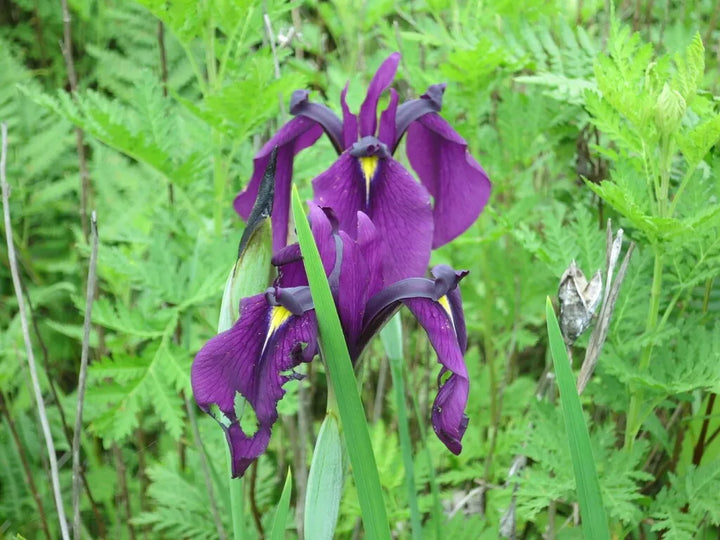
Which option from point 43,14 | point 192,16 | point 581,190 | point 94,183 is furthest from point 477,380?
point 43,14

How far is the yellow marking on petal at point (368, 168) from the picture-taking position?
1143 mm

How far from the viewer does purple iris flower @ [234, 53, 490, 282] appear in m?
1.11

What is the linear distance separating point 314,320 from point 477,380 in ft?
3.76

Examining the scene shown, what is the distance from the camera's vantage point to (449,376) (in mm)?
856

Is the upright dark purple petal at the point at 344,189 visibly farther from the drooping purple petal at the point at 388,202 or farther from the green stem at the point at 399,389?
the green stem at the point at 399,389

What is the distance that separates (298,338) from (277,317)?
36mm

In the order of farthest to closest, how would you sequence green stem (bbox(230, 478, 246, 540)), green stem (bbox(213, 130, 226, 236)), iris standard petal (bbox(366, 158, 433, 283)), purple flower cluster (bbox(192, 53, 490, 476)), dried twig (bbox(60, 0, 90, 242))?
dried twig (bbox(60, 0, 90, 242))
green stem (bbox(213, 130, 226, 236))
iris standard petal (bbox(366, 158, 433, 283))
green stem (bbox(230, 478, 246, 540))
purple flower cluster (bbox(192, 53, 490, 476))

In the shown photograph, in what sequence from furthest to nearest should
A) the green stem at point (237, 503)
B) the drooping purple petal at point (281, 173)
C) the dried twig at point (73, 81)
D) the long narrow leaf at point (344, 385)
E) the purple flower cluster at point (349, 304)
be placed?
1. the dried twig at point (73, 81)
2. the drooping purple petal at point (281, 173)
3. the green stem at point (237, 503)
4. the purple flower cluster at point (349, 304)
5. the long narrow leaf at point (344, 385)

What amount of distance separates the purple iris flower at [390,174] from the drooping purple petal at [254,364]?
28 cm

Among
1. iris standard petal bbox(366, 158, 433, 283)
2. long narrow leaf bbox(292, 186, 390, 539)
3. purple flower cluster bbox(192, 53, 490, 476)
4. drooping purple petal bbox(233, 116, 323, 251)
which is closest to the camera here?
long narrow leaf bbox(292, 186, 390, 539)

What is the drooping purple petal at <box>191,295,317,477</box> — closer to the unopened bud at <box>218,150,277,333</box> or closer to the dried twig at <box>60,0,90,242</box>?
the unopened bud at <box>218,150,277,333</box>

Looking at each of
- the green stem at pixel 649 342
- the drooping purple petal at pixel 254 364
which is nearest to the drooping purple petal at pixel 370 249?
the drooping purple petal at pixel 254 364

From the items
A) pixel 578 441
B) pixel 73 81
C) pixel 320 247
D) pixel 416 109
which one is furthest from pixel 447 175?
pixel 73 81

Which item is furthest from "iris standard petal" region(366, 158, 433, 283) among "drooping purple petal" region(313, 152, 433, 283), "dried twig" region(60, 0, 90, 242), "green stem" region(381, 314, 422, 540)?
"dried twig" region(60, 0, 90, 242)
